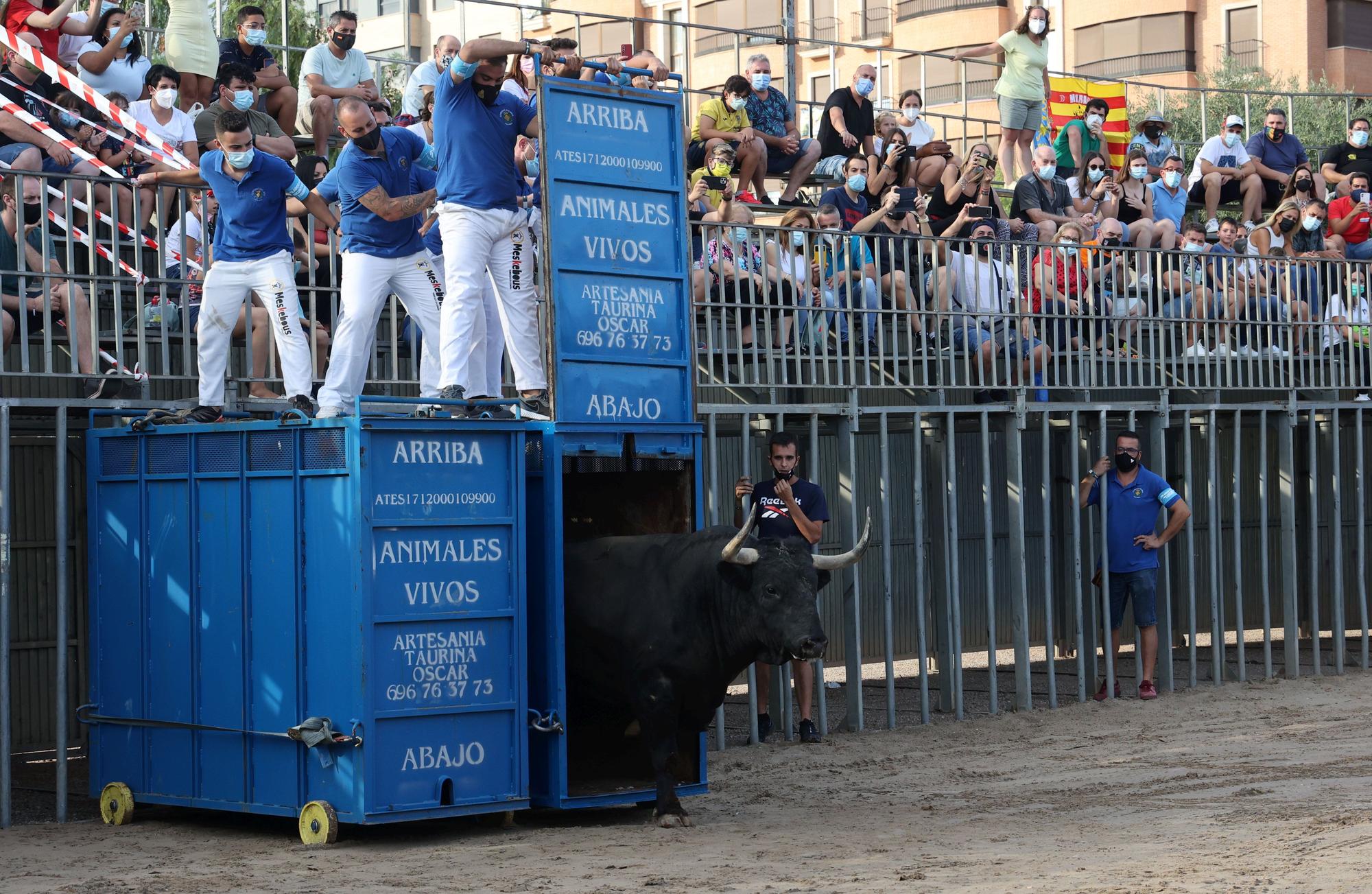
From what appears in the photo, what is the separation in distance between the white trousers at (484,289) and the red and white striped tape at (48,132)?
3.76m

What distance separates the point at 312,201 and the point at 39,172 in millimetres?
1683

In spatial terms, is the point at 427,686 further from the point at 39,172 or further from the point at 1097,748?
the point at 1097,748

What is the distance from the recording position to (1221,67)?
52.2 m

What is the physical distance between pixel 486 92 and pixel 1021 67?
1232 cm

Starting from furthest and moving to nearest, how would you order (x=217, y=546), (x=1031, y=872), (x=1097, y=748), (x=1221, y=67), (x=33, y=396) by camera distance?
(x=1221, y=67), (x=1097, y=748), (x=33, y=396), (x=217, y=546), (x=1031, y=872)

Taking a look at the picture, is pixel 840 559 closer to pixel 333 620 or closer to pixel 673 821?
pixel 673 821

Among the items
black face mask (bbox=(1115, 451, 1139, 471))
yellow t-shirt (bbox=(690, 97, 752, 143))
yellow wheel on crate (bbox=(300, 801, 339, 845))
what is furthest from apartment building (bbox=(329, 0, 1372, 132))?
yellow wheel on crate (bbox=(300, 801, 339, 845))

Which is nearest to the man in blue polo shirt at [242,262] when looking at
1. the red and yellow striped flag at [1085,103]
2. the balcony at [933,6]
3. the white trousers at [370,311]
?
the white trousers at [370,311]

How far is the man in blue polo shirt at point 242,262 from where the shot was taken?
12.0 m

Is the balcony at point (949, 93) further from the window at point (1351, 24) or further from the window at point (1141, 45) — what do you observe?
the window at point (1351, 24)

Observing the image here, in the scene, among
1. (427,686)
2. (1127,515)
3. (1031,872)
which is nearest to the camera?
(1031,872)

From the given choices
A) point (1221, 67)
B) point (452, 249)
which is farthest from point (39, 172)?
point (1221, 67)

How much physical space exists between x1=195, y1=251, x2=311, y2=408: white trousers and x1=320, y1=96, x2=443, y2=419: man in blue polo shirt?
29cm

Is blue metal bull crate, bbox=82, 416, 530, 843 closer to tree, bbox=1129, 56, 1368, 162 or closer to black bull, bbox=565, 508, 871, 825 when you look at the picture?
black bull, bbox=565, 508, 871, 825
